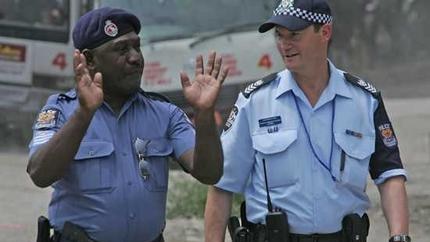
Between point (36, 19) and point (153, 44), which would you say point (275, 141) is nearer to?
point (153, 44)

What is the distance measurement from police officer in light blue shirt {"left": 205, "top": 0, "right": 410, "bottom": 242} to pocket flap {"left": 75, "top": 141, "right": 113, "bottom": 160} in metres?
0.62

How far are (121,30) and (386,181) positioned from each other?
1148mm

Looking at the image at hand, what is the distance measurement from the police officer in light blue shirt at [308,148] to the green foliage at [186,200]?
12.9ft

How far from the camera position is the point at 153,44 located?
10641 mm

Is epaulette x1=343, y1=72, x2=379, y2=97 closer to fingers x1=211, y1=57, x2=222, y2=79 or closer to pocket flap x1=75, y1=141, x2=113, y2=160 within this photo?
fingers x1=211, y1=57, x2=222, y2=79

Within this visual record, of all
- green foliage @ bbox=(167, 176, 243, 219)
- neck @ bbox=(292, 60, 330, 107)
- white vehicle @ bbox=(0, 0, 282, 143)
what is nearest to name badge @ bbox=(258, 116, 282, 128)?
neck @ bbox=(292, 60, 330, 107)

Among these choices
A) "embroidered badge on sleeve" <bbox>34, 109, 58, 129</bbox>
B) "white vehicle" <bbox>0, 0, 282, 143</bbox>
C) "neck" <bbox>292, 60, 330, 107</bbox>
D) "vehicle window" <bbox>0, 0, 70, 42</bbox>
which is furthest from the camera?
"vehicle window" <bbox>0, 0, 70, 42</bbox>

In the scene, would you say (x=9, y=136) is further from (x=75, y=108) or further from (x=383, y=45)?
(x=383, y=45)

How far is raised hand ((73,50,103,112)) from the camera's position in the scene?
3.12 meters

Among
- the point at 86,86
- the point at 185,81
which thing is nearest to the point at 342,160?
the point at 185,81

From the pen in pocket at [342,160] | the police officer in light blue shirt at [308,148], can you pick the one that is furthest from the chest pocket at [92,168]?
the pen in pocket at [342,160]

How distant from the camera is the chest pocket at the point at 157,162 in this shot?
339 cm

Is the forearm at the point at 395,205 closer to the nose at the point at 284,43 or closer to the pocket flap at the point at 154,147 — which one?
the nose at the point at 284,43

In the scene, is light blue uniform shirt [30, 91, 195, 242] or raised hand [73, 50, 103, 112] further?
light blue uniform shirt [30, 91, 195, 242]
